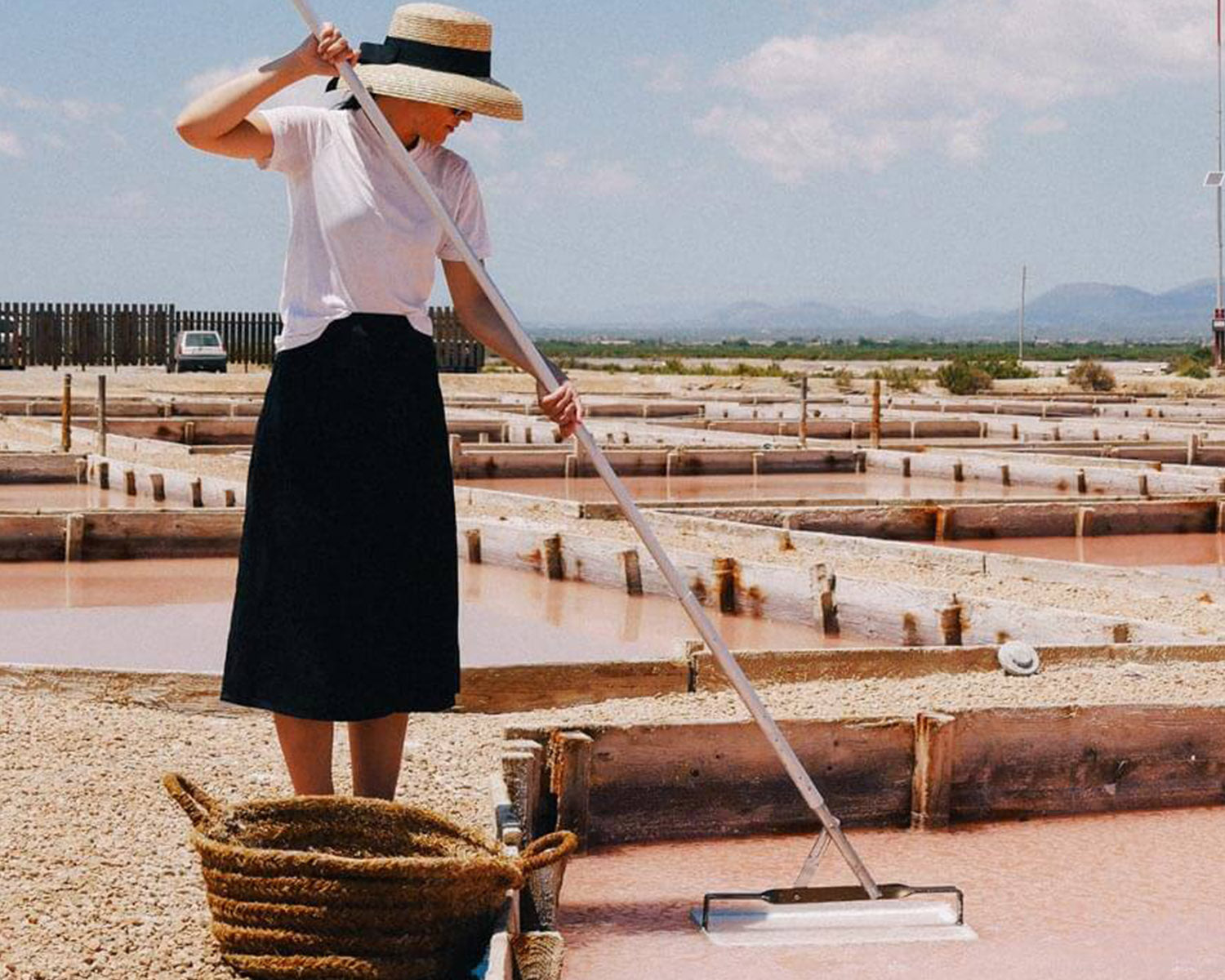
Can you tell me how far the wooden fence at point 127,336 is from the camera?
3092 centimetres

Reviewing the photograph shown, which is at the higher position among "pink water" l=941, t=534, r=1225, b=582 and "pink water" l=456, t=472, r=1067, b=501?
"pink water" l=456, t=472, r=1067, b=501

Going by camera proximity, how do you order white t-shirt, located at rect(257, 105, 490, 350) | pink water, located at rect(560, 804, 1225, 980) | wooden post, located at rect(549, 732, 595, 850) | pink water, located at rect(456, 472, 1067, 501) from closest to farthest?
white t-shirt, located at rect(257, 105, 490, 350) < pink water, located at rect(560, 804, 1225, 980) < wooden post, located at rect(549, 732, 595, 850) < pink water, located at rect(456, 472, 1067, 501)

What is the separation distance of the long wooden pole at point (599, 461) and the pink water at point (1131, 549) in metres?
6.77

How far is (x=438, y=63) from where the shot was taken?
3205 millimetres

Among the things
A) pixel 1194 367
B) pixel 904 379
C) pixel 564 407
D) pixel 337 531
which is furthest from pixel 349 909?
pixel 1194 367

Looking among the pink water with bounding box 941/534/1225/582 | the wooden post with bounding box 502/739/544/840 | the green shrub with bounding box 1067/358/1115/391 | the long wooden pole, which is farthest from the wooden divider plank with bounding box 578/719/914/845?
the green shrub with bounding box 1067/358/1115/391

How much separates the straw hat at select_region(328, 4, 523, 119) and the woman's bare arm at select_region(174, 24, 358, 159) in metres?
0.12

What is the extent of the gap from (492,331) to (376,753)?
710mm

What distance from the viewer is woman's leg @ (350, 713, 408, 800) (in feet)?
10.8

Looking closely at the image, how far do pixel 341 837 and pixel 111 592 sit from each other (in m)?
6.16

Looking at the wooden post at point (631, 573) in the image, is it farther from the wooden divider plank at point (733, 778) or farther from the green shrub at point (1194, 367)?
the green shrub at point (1194, 367)

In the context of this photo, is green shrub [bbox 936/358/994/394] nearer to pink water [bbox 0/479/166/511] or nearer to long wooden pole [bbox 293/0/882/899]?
pink water [bbox 0/479/166/511]

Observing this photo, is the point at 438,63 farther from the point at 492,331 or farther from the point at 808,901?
the point at 808,901

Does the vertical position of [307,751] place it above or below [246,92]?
below
